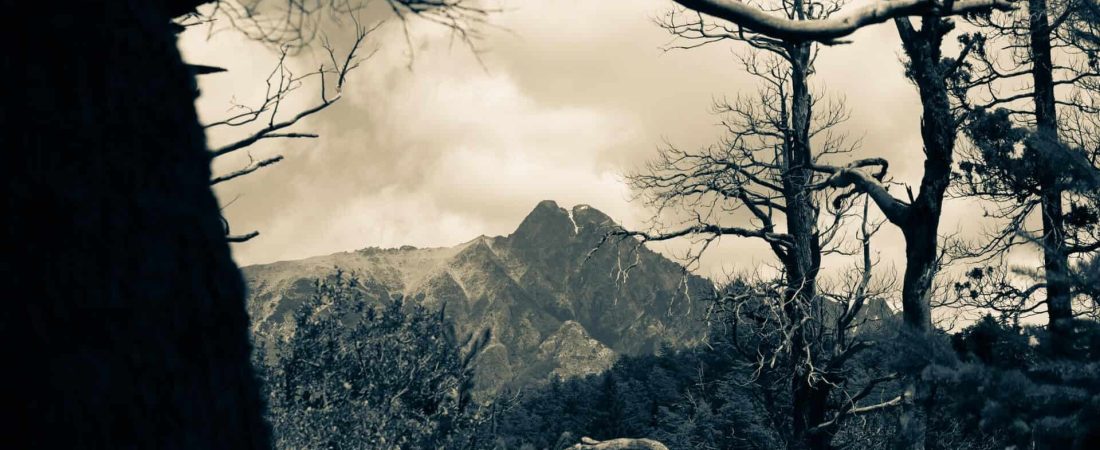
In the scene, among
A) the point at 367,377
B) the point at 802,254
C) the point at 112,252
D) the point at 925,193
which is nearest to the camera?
the point at 112,252

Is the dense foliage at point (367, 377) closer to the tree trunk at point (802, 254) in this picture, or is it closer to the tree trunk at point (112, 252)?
the tree trunk at point (802, 254)

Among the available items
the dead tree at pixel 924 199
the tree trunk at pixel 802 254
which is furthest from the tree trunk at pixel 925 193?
the tree trunk at pixel 802 254

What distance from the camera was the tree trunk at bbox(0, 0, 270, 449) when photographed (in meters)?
1.96

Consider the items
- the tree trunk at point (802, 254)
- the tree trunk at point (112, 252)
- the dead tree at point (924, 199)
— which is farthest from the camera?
the tree trunk at point (802, 254)

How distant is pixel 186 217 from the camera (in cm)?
241

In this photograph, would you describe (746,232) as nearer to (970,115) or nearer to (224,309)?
(970,115)

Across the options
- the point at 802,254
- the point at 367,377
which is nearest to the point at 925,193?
the point at 802,254

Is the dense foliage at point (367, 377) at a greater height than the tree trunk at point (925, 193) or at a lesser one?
lesser

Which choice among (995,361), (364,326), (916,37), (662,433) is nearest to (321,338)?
(364,326)

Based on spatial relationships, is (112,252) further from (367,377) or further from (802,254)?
(802,254)

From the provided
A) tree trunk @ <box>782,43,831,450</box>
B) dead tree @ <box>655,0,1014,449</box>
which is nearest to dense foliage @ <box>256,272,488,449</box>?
Result: tree trunk @ <box>782,43,831,450</box>

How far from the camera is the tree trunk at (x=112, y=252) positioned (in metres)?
1.96

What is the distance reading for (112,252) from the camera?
2.13 meters

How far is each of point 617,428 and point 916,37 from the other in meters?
60.8
